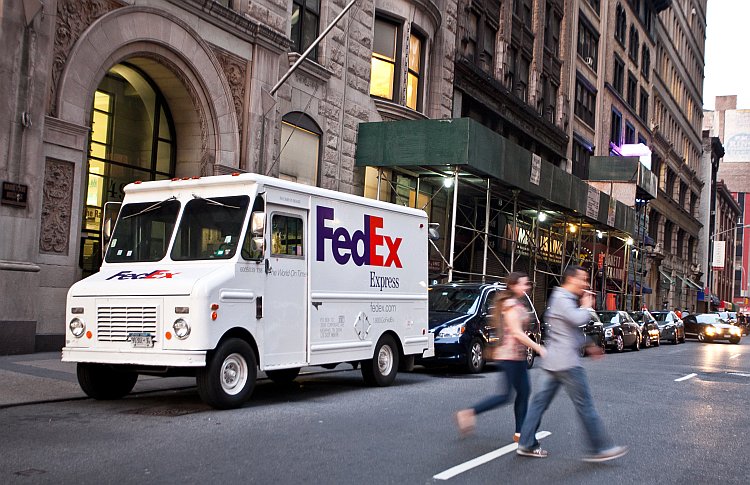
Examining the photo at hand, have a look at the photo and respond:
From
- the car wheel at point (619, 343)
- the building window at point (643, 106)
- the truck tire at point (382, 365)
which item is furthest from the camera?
the building window at point (643, 106)

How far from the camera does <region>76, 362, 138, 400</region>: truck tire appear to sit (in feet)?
36.2

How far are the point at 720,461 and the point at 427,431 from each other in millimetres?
2968

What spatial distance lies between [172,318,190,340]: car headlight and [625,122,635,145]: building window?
51.7 metres

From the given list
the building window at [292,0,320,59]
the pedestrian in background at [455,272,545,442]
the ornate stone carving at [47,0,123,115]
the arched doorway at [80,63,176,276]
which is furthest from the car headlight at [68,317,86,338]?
the building window at [292,0,320,59]

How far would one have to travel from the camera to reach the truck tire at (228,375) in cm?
1020

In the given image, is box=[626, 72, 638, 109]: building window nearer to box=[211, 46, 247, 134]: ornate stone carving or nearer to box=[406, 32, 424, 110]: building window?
box=[406, 32, 424, 110]: building window

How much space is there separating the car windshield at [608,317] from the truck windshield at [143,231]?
20973mm

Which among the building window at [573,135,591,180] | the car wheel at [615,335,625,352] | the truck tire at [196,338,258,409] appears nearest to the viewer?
the truck tire at [196,338,258,409]

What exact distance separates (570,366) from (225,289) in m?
4.34

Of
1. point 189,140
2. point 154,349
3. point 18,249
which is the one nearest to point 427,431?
point 154,349

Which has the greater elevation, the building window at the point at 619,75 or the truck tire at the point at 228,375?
the building window at the point at 619,75

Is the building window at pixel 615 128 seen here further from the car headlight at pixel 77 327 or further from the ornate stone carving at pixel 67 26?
the car headlight at pixel 77 327

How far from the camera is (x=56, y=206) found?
16.1m

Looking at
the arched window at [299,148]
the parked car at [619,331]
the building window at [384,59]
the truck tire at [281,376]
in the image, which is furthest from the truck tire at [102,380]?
the parked car at [619,331]
